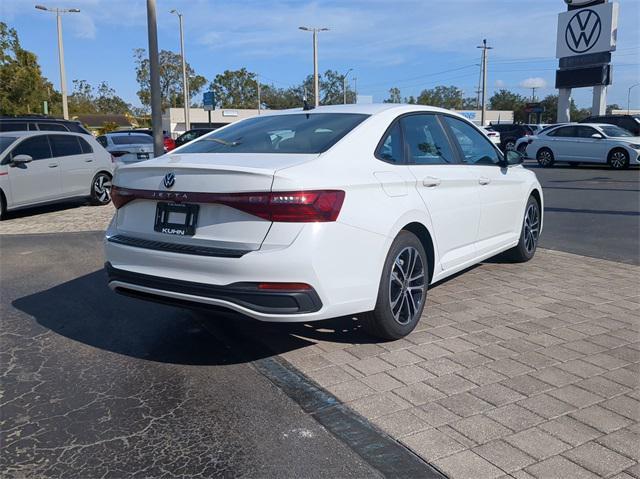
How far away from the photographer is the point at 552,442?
3.09 metres

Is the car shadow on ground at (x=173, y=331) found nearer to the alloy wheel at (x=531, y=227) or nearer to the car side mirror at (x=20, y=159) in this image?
the alloy wheel at (x=531, y=227)

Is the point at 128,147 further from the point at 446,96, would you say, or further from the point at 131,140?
the point at 446,96

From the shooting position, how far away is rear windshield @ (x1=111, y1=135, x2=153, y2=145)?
1791 centimetres

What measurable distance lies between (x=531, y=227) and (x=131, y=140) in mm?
14113

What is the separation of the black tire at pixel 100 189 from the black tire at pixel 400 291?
9.71 m

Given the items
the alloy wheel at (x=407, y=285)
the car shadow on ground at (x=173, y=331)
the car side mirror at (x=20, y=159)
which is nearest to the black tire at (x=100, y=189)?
the car side mirror at (x=20, y=159)

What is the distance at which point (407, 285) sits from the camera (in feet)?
14.9

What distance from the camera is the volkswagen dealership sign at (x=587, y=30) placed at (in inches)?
1281

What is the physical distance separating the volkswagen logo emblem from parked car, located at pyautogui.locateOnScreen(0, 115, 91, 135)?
35.1 feet

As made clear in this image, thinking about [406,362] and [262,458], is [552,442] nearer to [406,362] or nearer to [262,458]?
[406,362]

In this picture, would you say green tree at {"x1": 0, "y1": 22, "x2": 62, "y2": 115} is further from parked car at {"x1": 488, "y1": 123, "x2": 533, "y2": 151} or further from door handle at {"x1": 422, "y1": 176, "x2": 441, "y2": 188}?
door handle at {"x1": 422, "y1": 176, "x2": 441, "y2": 188}

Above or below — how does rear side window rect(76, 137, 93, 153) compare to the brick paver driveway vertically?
above

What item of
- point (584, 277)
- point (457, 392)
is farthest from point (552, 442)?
point (584, 277)

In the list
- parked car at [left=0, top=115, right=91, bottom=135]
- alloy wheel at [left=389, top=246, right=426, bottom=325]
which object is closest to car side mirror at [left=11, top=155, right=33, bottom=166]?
parked car at [left=0, top=115, right=91, bottom=135]
